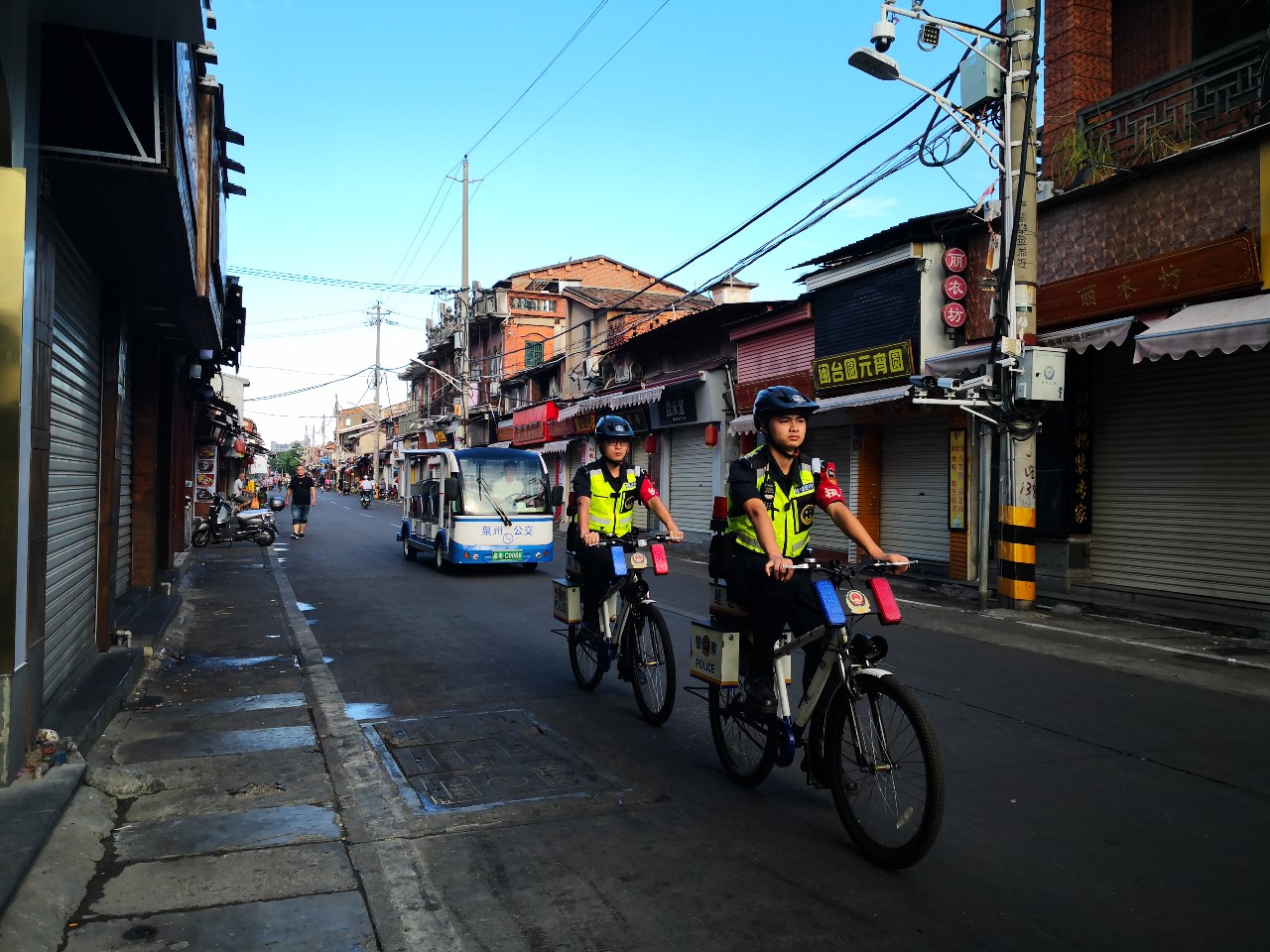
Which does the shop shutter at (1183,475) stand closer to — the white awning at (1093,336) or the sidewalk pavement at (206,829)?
the white awning at (1093,336)

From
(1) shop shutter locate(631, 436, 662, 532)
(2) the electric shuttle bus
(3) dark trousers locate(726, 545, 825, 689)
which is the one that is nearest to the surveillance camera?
(2) the electric shuttle bus

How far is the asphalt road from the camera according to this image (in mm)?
3531

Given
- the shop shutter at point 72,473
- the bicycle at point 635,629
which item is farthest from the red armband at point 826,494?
the shop shutter at point 72,473

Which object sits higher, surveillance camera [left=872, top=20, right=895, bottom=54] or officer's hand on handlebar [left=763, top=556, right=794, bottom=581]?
surveillance camera [left=872, top=20, right=895, bottom=54]

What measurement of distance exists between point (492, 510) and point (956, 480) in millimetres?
7968

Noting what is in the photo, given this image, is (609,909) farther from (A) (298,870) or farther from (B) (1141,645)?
(B) (1141,645)

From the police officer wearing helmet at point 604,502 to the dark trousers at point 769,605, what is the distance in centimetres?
195

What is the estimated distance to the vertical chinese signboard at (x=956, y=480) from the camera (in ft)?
52.6

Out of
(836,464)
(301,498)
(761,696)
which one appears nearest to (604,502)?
(761,696)

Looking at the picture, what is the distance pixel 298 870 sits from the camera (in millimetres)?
4008

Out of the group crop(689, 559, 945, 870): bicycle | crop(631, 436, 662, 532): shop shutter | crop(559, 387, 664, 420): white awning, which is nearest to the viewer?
crop(689, 559, 945, 870): bicycle

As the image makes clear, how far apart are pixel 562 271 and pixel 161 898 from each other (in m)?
48.6

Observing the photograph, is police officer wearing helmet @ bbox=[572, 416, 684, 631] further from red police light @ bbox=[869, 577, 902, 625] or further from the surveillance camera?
the surveillance camera

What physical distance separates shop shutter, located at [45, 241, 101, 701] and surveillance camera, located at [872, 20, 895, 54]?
989 cm
